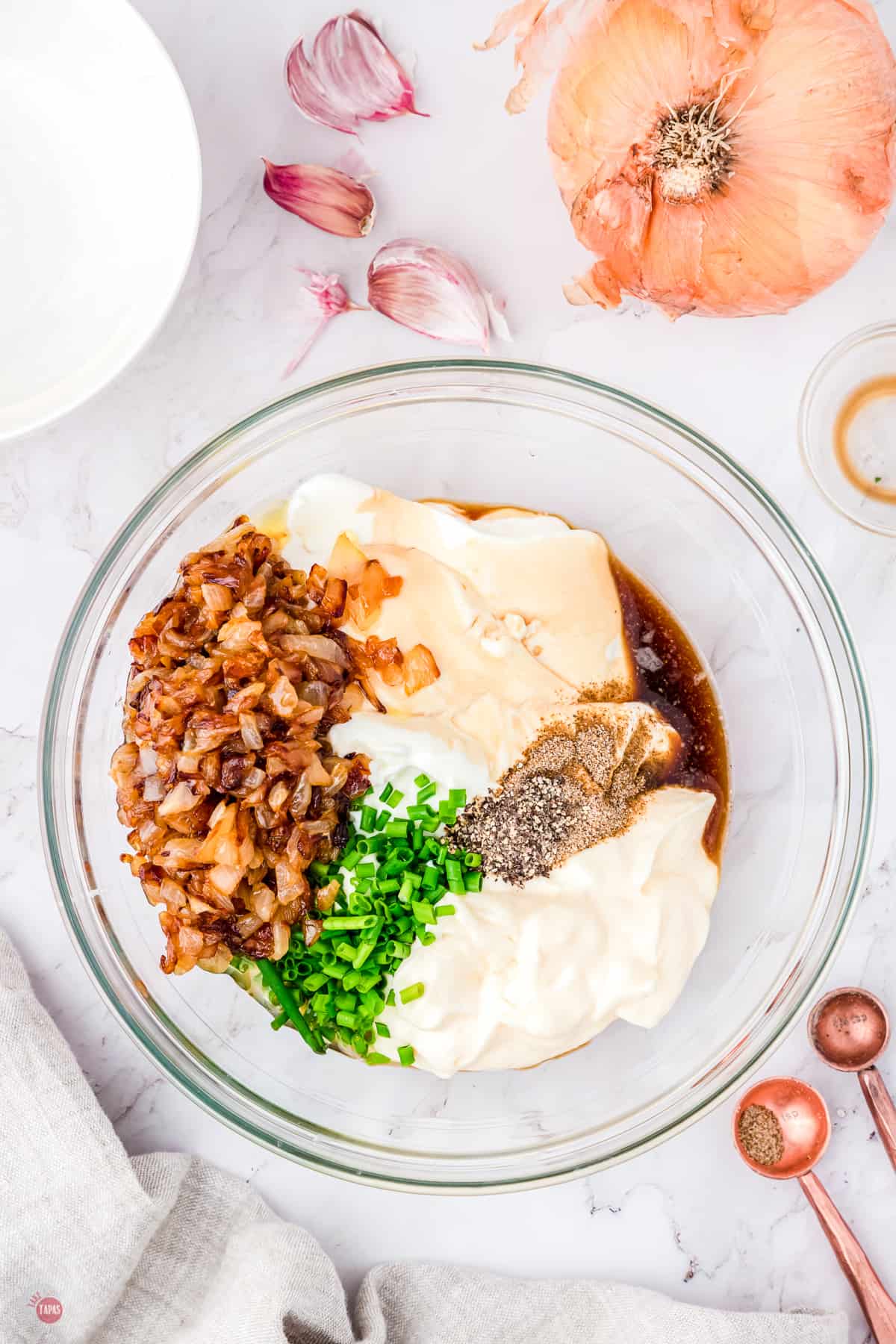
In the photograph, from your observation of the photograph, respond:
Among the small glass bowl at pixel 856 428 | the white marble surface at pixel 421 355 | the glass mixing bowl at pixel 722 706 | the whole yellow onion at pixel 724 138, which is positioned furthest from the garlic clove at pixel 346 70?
the small glass bowl at pixel 856 428

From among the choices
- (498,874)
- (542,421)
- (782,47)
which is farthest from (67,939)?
(782,47)

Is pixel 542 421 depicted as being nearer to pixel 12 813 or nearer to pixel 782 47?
pixel 782 47

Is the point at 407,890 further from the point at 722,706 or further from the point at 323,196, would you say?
the point at 323,196

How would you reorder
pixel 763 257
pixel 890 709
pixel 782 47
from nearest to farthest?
1. pixel 782 47
2. pixel 763 257
3. pixel 890 709

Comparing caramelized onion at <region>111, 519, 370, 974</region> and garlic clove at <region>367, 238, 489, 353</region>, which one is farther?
garlic clove at <region>367, 238, 489, 353</region>

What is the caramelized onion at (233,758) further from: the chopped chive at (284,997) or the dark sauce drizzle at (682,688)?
the dark sauce drizzle at (682,688)

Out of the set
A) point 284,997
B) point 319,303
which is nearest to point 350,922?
point 284,997

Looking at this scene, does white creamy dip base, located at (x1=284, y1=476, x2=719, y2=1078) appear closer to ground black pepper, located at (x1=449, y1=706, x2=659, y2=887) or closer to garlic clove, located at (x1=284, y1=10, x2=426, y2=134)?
ground black pepper, located at (x1=449, y1=706, x2=659, y2=887)

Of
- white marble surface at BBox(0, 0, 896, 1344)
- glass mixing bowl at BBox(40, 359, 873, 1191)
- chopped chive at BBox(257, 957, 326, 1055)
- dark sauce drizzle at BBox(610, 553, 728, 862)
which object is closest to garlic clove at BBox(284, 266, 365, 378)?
white marble surface at BBox(0, 0, 896, 1344)

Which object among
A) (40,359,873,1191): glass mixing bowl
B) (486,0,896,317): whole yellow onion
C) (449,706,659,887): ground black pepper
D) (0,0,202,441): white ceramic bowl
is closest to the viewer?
(486,0,896,317): whole yellow onion
